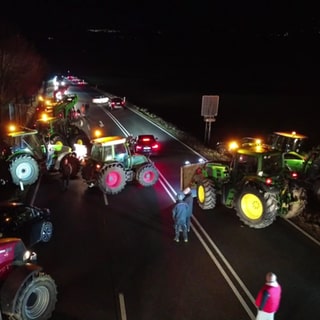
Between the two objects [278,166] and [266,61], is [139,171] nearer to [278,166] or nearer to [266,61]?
[278,166]

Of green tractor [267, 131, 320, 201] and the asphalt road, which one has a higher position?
green tractor [267, 131, 320, 201]

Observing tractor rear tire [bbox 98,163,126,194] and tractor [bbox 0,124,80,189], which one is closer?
tractor rear tire [bbox 98,163,126,194]

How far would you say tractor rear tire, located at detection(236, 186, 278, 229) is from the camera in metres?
13.0

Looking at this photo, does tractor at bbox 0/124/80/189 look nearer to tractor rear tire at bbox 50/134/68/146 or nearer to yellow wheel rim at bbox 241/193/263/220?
tractor rear tire at bbox 50/134/68/146

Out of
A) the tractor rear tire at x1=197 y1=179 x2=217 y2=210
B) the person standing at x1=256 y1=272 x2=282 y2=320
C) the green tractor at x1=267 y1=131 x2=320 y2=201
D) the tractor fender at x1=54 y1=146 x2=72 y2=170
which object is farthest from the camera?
the tractor fender at x1=54 y1=146 x2=72 y2=170

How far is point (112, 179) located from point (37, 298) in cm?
866

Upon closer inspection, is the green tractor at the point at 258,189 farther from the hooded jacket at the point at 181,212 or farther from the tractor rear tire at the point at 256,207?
the hooded jacket at the point at 181,212

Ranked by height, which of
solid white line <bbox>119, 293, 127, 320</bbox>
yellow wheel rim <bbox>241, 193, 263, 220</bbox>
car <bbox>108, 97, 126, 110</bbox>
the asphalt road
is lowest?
solid white line <bbox>119, 293, 127, 320</bbox>

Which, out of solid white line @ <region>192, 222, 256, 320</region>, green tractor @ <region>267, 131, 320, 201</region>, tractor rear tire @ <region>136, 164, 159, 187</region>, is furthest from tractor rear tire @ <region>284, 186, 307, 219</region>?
tractor rear tire @ <region>136, 164, 159, 187</region>

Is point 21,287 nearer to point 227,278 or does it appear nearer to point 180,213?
point 227,278

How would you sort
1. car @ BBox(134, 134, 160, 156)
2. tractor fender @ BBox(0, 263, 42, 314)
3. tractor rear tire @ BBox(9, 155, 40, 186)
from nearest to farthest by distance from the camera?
tractor fender @ BBox(0, 263, 42, 314), tractor rear tire @ BBox(9, 155, 40, 186), car @ BBox(134, 134, 160, 156)

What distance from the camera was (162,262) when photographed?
459 inches

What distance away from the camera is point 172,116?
43812 mm

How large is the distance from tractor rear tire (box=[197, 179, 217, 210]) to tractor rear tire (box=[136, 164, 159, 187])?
3.38m
